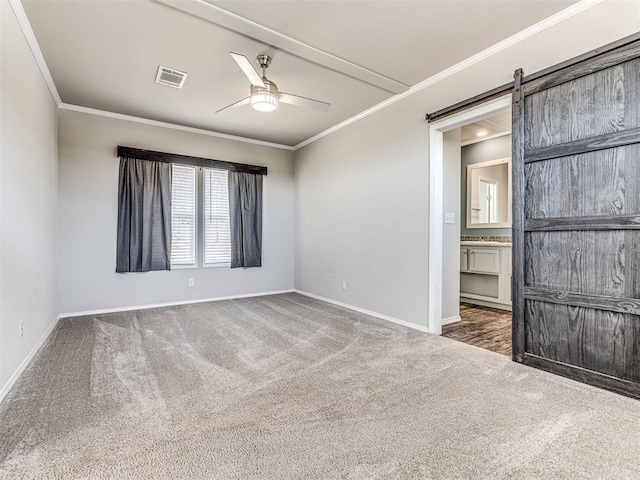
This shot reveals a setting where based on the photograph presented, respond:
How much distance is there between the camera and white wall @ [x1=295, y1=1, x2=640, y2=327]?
8.28 ft

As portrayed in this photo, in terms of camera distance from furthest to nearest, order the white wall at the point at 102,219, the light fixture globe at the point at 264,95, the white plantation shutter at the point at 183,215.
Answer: the white plantation shutter at the point at 183,215
the white wall at the point at 102,219
the light fixture globe at the point at 264,95

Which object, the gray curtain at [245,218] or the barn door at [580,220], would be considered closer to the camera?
the barn door at [580,220]

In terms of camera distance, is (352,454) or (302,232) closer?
(352,454)

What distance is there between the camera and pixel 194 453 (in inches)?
63.4

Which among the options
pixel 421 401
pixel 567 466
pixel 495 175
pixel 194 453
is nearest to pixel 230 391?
pixel 194 453

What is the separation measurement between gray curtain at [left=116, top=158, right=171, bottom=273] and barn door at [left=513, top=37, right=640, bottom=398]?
4.43 meters

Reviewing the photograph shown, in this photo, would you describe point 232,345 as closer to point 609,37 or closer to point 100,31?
point 100,31

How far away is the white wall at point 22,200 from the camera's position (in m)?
2.22

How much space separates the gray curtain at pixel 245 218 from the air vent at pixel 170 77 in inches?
76.6

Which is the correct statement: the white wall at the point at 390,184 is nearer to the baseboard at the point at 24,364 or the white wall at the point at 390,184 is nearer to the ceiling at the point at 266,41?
the ceiling at the point at 266,41

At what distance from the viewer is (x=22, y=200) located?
260 centimetres

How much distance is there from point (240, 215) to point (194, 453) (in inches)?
166

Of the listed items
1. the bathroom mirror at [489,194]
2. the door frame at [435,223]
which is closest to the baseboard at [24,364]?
the door frame at [435,223]

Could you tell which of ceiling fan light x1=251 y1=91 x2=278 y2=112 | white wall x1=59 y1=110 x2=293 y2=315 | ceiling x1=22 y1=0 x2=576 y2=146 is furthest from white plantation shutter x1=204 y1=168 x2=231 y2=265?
ceiling fan light x1=251 y1=91 x2=278 y2=112
